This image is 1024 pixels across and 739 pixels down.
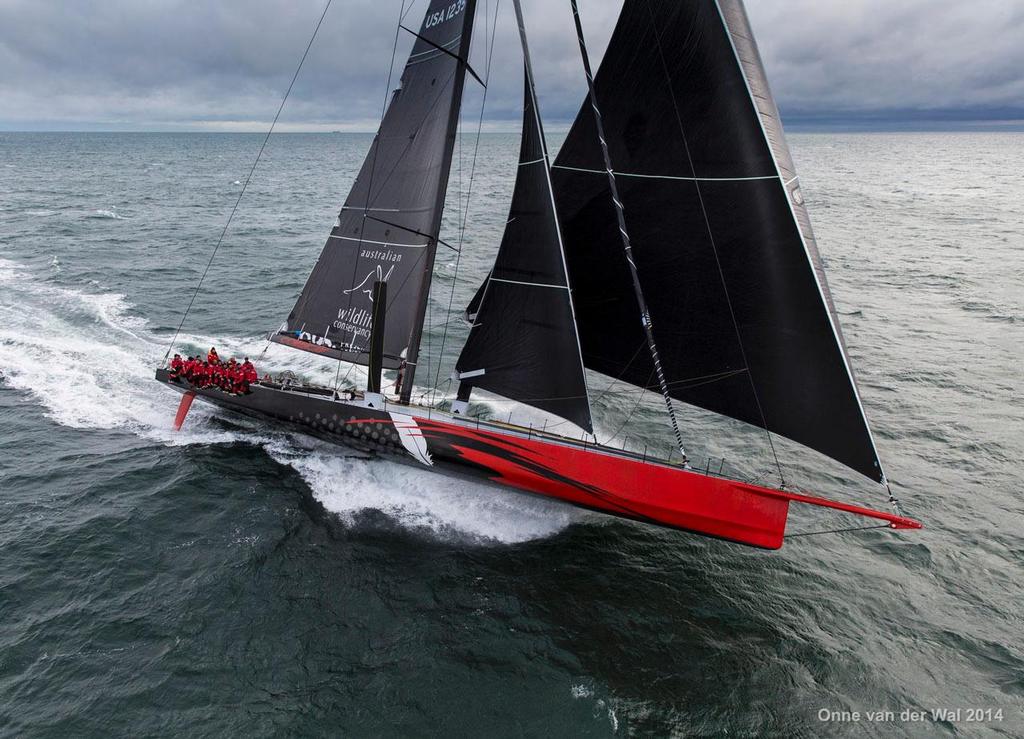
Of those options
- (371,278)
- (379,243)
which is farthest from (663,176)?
(371,278)

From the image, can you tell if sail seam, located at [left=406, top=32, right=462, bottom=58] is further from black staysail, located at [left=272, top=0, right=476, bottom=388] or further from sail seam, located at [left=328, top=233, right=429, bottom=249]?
sail seam, located at [left=328, top=233, right=429, bottom=249]

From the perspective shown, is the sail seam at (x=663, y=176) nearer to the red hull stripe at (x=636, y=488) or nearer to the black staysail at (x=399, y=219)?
the black staysail at (x=399, y=219)

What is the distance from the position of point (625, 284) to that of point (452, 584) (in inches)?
270

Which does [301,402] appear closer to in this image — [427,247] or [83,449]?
[427,247]

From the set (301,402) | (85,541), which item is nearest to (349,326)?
(301,402)

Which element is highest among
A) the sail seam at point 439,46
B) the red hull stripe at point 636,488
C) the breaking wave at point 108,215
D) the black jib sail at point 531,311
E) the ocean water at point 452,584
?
the sail seam at point 439,46

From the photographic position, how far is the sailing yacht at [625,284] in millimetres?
11125

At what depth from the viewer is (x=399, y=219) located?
50.9 feet

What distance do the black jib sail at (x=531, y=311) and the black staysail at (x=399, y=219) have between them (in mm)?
1734

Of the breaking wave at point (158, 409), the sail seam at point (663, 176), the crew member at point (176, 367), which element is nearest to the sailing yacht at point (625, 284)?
the sail seam at point (663, 176)

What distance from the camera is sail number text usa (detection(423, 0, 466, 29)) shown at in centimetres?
1408

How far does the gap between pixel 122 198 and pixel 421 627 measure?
6555cm

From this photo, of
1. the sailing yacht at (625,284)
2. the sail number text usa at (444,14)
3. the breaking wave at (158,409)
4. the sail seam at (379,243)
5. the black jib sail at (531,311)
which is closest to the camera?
the sailing yacht at (625,284)

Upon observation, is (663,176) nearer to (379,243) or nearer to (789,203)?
(789,203)
